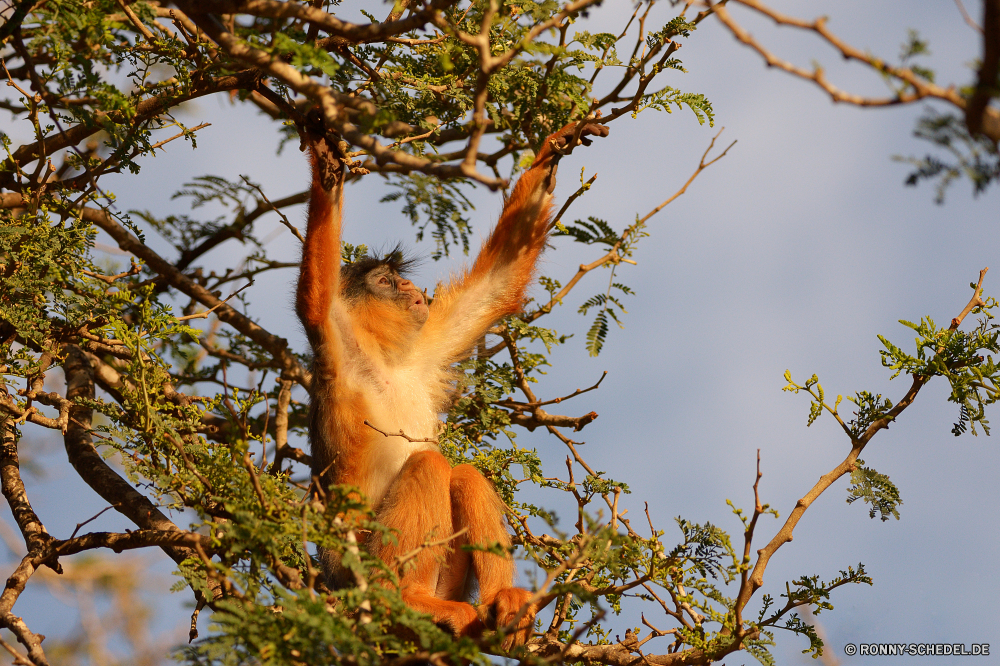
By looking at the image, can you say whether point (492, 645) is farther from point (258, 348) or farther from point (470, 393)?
point (258, 348)

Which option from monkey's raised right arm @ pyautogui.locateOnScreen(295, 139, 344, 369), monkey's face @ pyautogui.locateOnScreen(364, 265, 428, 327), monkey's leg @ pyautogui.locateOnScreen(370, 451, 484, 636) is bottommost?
monkey's leg @ pyautogui.locateOnScreen(370, 451, 484, 636)

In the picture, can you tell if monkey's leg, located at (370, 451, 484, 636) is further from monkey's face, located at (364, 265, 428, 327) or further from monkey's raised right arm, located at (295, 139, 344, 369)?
monkey's face, located at (364, 265, 428, 327)

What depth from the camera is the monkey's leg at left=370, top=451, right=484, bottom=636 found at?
507 centimetres

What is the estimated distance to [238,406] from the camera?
5.12m

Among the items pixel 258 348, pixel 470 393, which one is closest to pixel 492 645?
pixel 470 393

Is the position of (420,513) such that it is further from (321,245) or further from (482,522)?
(321,245)

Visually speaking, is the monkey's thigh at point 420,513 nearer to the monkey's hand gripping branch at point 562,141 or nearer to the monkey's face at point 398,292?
the monkey's face at point 398,292

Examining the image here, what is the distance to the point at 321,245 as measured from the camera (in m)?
5.46

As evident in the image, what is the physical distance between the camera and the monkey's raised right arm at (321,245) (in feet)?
17.4

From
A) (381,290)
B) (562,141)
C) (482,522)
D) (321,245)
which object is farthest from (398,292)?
(482,522)

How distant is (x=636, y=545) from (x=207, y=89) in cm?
385

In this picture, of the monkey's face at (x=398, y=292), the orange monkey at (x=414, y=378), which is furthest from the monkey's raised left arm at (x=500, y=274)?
the monkey's face at (x=398, y=292)

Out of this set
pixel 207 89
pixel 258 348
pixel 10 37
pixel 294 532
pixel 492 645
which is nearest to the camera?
pixel 492 645

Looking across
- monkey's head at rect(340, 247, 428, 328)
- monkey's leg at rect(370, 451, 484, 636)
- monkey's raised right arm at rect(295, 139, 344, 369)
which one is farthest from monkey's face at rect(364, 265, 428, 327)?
monkey's leg at rect(370, 451, 484, 636)
